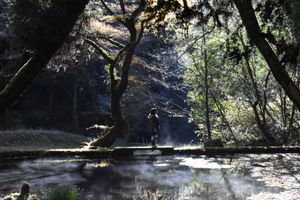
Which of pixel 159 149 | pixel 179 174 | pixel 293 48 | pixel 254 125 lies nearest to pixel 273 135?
pixel 254 125

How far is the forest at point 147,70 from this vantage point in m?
8.84

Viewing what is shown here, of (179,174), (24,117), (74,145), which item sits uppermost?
(24,117)

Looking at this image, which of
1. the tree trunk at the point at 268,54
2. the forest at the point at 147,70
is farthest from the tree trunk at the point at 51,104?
the tree trunk at the point at 268,54

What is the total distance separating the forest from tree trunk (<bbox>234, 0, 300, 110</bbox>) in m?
0.02

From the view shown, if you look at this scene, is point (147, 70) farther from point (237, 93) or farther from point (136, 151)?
point (136, 151)

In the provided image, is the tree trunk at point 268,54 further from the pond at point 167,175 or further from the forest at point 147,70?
the pond at point 167,175

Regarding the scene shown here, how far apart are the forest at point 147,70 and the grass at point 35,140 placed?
9cm

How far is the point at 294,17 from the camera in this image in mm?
7074

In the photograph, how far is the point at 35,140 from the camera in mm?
27203

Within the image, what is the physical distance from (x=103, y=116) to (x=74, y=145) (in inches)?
378

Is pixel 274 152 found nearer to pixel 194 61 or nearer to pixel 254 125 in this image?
pixel 254 125

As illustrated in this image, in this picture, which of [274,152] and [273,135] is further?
[273,135]

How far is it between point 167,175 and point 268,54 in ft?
17.5

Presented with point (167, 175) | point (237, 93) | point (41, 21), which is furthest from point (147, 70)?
point (41, 21)
